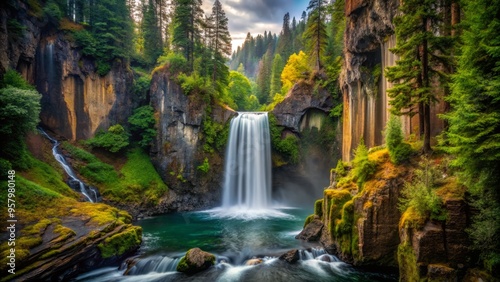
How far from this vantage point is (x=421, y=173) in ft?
34.4

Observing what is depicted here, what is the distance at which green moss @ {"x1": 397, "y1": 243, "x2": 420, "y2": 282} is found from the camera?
30.5 ft

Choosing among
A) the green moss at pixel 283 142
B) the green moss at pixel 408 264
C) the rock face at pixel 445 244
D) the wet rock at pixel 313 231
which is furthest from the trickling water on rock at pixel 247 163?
the rock face at pixel 445 244

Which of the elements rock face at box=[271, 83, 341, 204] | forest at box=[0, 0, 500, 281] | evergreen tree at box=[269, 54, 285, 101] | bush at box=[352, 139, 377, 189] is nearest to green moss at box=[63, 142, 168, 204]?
forest at box=[0, 0, 500, 281]

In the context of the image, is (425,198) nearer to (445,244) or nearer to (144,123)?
(445,244)

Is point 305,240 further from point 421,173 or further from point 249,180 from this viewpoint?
point 249,180

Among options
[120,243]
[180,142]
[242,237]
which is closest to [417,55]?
[242,237]

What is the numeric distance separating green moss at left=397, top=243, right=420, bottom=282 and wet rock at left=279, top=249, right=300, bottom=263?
196 inches

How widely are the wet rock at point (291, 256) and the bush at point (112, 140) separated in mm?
20255

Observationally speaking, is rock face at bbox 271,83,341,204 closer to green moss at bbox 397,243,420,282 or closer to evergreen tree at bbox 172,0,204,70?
evergreen tree at bbox 172,0,204,70

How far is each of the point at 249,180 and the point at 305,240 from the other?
1492 cm

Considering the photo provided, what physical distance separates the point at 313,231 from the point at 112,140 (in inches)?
844

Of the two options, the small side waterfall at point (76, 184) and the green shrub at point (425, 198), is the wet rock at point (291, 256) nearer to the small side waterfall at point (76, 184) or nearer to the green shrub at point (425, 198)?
the green shrub at point (425, 198)

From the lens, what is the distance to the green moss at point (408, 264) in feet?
30.5

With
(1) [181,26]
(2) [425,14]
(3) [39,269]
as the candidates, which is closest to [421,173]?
(2) [425,14]
